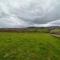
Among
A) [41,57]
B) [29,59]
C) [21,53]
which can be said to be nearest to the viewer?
[29,59]

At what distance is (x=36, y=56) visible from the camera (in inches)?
805

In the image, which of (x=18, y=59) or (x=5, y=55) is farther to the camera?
(x=5, y=55)

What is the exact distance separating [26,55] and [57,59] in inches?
143

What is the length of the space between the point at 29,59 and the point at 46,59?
1.94 metres

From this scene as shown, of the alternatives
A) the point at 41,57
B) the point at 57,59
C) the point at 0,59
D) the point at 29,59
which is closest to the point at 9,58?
the point at 0,59

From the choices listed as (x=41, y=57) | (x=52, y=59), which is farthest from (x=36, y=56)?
(x=52, y=59)

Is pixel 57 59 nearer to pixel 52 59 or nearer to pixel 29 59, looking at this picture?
pixel 52 59

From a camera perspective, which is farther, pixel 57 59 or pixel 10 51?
pixel 10 51

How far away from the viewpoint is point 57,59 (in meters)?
20.0

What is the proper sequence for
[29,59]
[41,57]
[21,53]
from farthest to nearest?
[21,53], [41,57], [29,59]

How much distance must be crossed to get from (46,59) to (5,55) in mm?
4859

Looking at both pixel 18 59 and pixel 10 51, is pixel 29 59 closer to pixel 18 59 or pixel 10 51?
pixel 18 59

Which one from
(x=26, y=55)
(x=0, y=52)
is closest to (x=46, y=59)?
(x=26, y=55)

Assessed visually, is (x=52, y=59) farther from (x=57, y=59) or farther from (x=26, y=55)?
(x=26, y=55)
